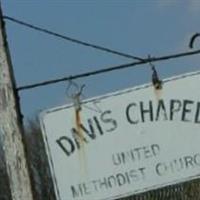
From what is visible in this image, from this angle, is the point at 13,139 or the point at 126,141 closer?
the point at 126,141

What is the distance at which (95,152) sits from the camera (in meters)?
4.36

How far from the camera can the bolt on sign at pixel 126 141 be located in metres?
4.34

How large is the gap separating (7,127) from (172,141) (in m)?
0.79

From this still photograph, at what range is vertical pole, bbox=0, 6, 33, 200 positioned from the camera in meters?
4.43

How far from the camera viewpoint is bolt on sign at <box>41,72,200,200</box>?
14.2ft

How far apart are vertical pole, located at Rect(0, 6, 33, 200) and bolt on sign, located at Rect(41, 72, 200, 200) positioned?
142 millimetres

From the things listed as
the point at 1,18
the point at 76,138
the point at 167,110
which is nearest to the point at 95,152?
the point at 76,138

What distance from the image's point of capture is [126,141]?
4344 mm

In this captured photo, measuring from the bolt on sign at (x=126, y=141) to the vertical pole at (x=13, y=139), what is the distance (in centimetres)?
14

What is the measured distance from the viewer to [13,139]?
445 centimetres

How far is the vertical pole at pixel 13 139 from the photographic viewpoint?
4.43 meters

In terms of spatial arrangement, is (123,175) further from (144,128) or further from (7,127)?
(7,127)

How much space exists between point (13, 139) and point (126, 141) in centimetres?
55

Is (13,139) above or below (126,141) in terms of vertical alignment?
above
